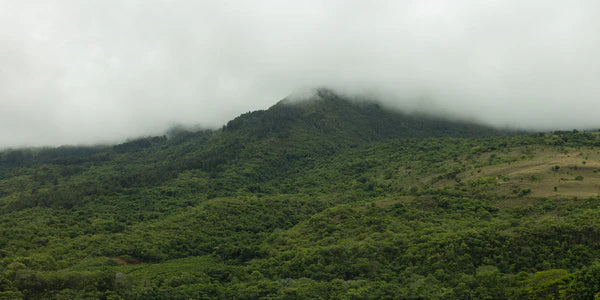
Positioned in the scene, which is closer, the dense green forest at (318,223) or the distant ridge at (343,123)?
the dense green forest at (318,223)

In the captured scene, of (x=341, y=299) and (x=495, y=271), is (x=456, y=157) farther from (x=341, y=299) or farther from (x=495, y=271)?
(x=341, y=299)

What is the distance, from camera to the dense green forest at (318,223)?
234ft

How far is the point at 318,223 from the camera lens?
99.8 m

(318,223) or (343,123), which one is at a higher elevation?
(343,123)

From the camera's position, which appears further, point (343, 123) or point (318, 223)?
point (343, 123)

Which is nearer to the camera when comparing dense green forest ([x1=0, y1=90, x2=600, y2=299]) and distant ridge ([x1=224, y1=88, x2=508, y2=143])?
dense green forest ([x1=0, y1=90, x2=600, y2=299])

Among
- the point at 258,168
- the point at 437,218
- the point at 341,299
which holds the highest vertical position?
the point at 258,168

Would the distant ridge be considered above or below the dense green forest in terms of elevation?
above

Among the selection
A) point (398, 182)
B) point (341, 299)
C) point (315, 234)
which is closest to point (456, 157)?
point (398, 182)

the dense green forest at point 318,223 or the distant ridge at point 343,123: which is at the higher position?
the distant ridge at point 343,123

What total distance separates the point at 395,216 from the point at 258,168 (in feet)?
187

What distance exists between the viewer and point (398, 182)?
4766 inches

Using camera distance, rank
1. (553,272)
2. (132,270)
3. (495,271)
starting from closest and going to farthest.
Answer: (553,272), (495,271), (132,270)

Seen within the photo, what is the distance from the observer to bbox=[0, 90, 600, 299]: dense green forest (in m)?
71.2
